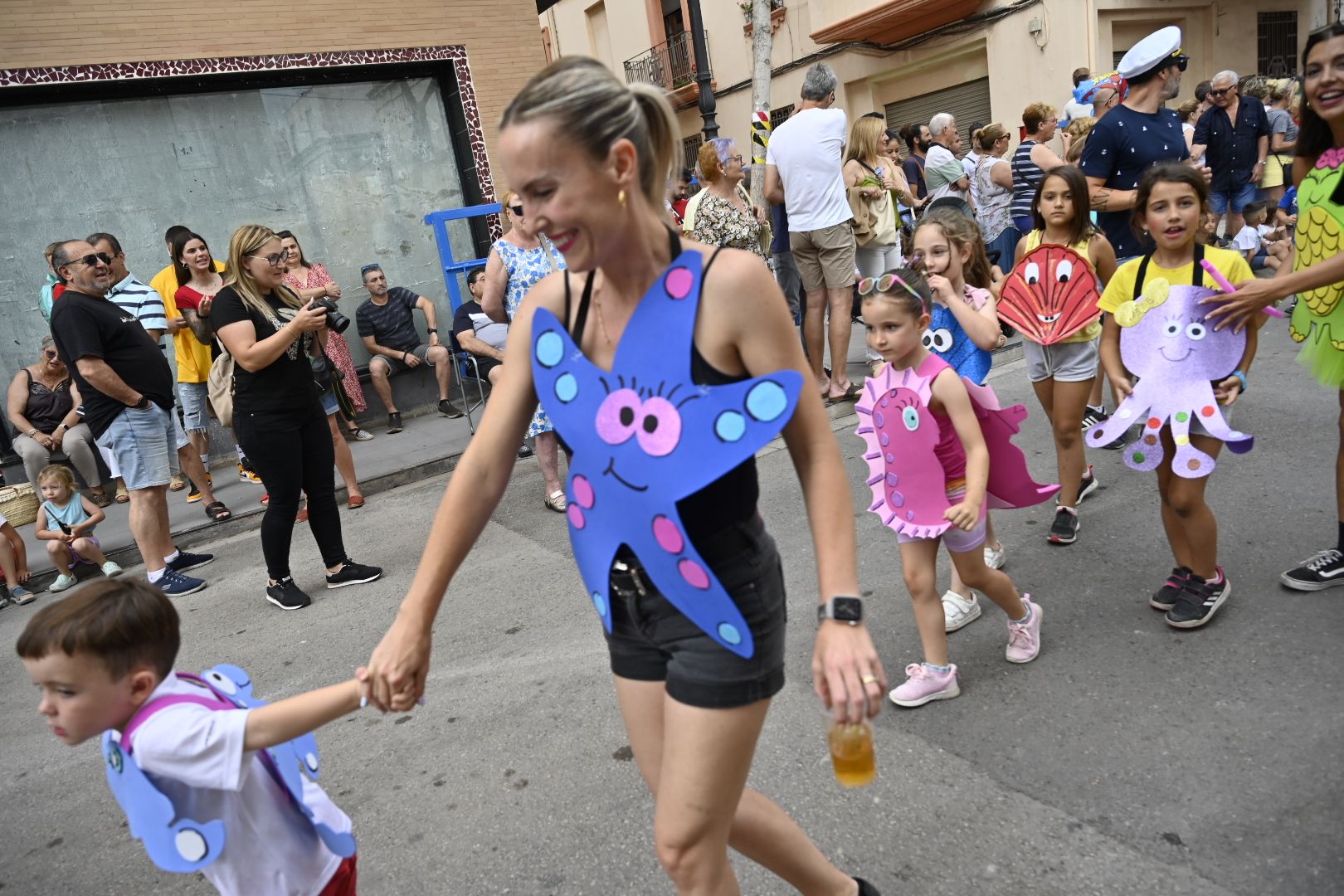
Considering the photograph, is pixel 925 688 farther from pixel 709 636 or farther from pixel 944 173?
pixel 944 173

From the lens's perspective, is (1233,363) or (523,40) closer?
(1233,363)

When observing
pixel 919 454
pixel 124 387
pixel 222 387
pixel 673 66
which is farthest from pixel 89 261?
pixel 673 66

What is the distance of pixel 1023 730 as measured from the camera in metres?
2.93

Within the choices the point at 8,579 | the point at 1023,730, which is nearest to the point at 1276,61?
the point at 1023,730

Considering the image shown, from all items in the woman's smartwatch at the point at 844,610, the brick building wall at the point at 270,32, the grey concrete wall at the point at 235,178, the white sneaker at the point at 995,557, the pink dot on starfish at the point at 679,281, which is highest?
the brick building wall at the point at 270,32

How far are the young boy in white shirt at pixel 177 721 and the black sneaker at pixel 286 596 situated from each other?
10.7ft

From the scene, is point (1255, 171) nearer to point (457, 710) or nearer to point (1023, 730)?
point (1023, 730)

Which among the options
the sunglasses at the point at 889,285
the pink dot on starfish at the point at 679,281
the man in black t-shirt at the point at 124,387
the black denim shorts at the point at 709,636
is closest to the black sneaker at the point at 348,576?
the man in black t-shirt at the point at 124,387

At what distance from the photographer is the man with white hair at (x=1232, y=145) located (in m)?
8.70

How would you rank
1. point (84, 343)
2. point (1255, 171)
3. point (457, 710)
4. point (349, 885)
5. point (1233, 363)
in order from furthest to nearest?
1. point (1255, 171)
2. point (84, 343)
3. point (457, 710)
4. point (1233, 363)
5. point (349, 885)

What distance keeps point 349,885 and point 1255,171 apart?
33.1 feet

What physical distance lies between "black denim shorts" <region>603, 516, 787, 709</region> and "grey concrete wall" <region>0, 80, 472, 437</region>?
28.1 ft

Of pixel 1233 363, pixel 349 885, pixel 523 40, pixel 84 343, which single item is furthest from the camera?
pixel 523 40

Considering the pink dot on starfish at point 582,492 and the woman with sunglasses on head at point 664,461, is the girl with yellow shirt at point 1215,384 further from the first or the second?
the pink dot on starfish at point 582,492
